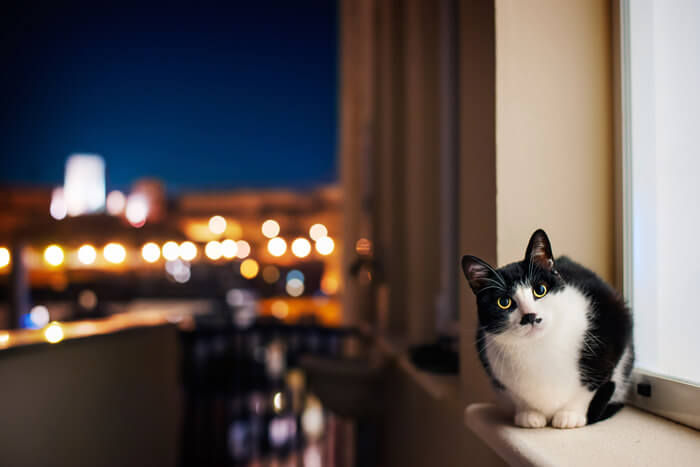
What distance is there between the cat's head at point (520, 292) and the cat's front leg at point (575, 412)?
150 millimetres

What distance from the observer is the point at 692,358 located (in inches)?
33.4

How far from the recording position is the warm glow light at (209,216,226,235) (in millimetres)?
5879

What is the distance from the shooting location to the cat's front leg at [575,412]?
74cm

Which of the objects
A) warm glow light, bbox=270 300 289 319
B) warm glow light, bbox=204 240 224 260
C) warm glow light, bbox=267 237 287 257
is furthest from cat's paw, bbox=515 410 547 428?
warm glow light, bbox=270 300 289 319

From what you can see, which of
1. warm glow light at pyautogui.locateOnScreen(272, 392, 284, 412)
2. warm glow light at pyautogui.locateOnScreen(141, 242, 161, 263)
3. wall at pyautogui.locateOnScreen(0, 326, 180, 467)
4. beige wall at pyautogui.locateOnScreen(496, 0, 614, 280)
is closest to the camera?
beige wall at pyautogui.locateOnScreen(496, 0, 614, 280)

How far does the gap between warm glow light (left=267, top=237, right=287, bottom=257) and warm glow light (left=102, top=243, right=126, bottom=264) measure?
161cm

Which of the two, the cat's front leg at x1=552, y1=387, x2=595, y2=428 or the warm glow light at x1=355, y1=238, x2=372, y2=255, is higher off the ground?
the warm glow light at x1=355, y1=238, x2=372, y2=255

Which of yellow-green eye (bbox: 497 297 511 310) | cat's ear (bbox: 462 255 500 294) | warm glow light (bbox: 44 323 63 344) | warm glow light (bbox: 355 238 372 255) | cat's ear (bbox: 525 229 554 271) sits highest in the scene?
cat's ear (bbox: 525 229 554 271)

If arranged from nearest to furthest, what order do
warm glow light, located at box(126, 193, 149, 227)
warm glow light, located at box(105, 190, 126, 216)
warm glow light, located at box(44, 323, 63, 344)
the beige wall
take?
1. the beige wall
2. warm glow light, located at box(44, 323, 63, 344)
3. warm glow light, located at box(105, 190, 126, 216)
4. warm glow light, located at box(126, 193, 149, 227)

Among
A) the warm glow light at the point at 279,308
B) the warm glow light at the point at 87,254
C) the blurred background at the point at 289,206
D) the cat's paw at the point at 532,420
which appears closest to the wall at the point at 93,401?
the blurred background at the point at 289,206

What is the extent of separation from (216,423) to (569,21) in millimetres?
3168

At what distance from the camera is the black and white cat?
70cm

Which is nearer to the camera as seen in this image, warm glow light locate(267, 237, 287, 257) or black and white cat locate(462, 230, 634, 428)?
black and white cat locate(462, 230, 634, 428)

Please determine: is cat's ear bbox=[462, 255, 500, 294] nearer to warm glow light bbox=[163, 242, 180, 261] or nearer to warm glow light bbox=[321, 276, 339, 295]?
warm glow light bbox=[163, 242, 180, 261]
